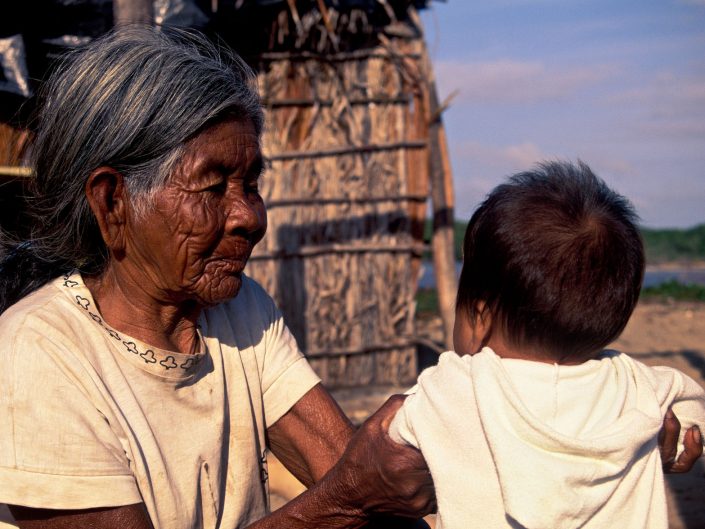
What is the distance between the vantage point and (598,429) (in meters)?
1.76

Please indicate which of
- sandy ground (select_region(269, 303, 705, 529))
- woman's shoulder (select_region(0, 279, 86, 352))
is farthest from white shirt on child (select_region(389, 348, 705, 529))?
sandy ground (select_region(269, 303, 705, 529))

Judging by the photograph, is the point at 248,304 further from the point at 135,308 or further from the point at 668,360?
the point at 668,360

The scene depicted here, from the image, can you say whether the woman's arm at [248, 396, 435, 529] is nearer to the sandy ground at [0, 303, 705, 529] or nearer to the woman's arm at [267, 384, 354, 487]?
the woman's arm at [267, 384, 354, 487]

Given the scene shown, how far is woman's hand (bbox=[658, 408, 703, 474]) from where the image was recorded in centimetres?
195

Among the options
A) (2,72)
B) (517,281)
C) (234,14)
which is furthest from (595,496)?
(234,14)

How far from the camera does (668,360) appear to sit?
901cm

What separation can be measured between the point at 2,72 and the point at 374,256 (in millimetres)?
4002

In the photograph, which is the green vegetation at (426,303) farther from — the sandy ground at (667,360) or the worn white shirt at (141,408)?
the worn white shirt at (141,408)

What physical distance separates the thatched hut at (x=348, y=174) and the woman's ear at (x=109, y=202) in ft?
15.1

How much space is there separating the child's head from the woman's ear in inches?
38.1

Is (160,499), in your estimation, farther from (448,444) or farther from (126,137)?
(126,137)

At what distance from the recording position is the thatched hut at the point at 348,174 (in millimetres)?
6809

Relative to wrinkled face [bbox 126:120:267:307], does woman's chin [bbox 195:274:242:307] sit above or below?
below

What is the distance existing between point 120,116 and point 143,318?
583 millimetres
